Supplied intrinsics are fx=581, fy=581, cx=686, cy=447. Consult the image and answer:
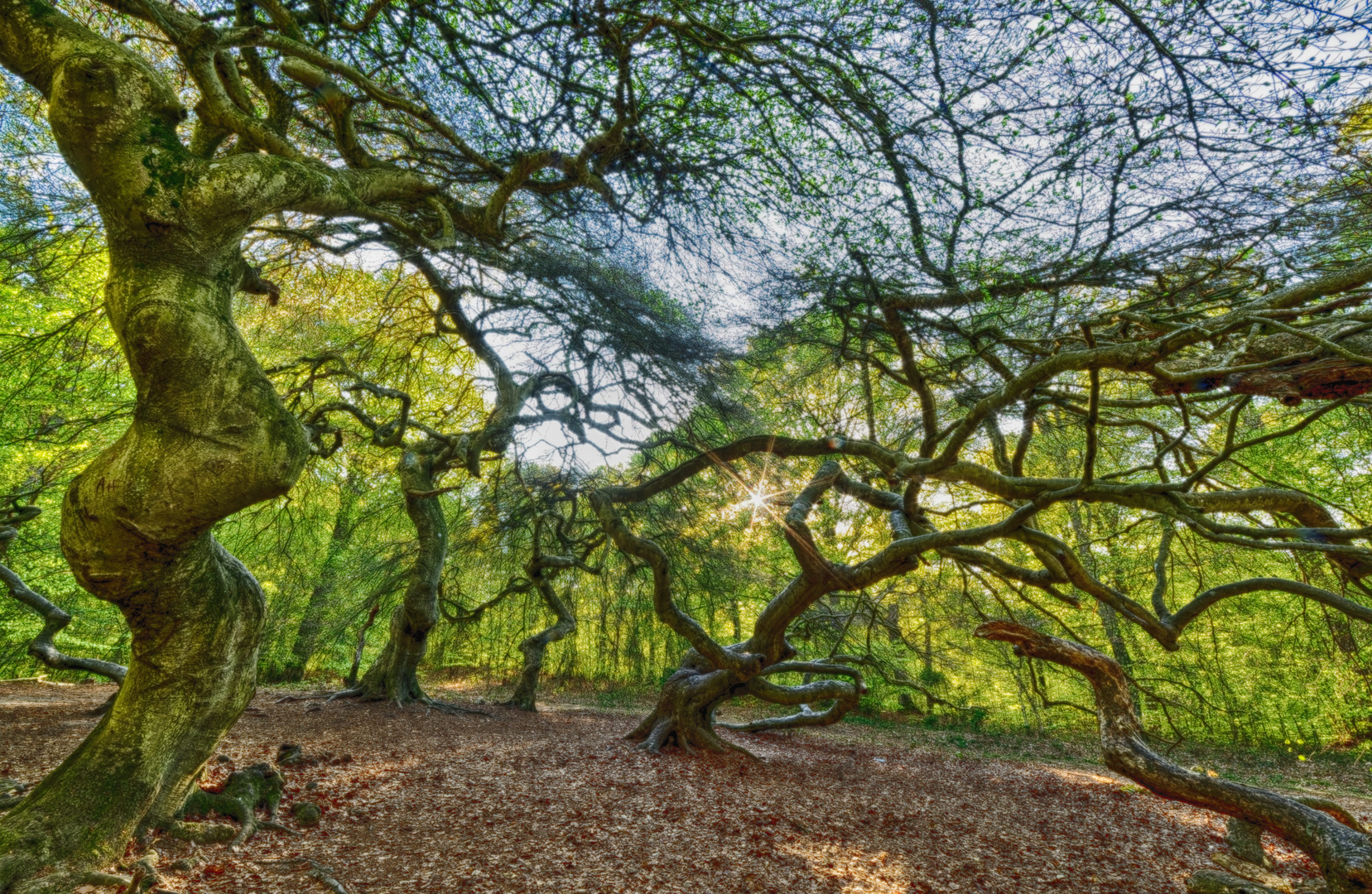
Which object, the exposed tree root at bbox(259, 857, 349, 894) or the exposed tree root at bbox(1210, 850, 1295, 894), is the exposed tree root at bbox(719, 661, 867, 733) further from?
the exposed tree root at bbox(259, 857, 349, 894)

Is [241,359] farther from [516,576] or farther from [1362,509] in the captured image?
[1362,509]

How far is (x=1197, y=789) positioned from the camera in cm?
336

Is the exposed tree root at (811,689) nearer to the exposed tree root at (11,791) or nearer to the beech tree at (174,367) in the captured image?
the beech tree at (174,367)

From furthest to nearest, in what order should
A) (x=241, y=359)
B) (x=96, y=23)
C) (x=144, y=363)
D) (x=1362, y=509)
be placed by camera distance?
(x=1362, y=509), (x=96, y=23), (x=241, y=359), (x=144, y=363)

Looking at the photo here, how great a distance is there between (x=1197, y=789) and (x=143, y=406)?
558 cm

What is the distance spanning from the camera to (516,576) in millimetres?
9227

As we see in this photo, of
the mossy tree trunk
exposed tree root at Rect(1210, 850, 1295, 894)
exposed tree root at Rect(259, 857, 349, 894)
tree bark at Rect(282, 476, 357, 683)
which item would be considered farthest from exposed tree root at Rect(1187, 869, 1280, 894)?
tree bark at Rect(282, 476, 357, 683)

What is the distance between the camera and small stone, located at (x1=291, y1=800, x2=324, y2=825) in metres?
3.50

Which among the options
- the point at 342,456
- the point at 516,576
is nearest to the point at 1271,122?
the point at 516,576

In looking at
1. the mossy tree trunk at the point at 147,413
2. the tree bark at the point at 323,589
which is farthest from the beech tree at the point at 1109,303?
the tree bark at the point at 323,589

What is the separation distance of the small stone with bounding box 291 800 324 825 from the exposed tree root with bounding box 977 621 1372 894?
4.35 meters

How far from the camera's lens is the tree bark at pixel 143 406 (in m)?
2.18

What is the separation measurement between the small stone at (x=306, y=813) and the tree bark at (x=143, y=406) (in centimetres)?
115

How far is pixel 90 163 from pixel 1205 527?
5032 mm
